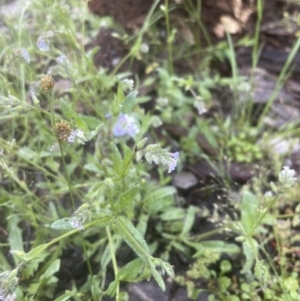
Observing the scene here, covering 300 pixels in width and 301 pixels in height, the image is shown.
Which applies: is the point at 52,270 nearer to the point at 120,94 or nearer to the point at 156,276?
the point at 156,276

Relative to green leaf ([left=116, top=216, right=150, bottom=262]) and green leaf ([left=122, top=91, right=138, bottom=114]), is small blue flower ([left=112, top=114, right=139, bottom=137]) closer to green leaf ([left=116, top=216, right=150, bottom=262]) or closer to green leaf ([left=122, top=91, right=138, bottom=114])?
green leaf ([left=122, top=91, right=138, bottom=114])

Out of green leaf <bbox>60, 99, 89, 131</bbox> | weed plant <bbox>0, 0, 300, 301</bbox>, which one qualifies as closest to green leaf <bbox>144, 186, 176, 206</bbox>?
weed plant <bbox>0, 0, 300, 301</bbox>

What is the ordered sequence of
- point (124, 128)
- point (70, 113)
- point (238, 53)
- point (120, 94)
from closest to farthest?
point (70, 113) → point (120, 94) → point (124, 128) → point (238, 53)

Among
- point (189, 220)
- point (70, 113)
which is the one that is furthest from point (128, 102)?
point (189, 220)

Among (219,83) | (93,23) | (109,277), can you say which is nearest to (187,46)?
(219,83)

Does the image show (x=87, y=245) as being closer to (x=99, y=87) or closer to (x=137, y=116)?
(x=137, y=116)

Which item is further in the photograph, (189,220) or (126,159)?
(189,220)

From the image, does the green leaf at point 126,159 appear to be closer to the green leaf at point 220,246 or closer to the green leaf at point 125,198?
the green leaf at point 125,198
